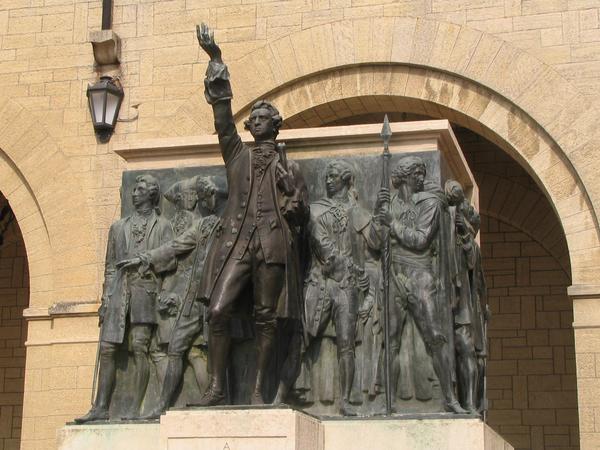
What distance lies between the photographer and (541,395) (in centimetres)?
1677

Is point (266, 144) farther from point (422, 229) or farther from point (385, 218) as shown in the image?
point (422, 229)

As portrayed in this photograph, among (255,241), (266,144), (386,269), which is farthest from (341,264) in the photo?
(266,144)

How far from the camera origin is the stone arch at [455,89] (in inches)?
501

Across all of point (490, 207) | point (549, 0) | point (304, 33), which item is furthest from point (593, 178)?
point (490, 207)

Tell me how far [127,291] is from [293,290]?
50.7 inches

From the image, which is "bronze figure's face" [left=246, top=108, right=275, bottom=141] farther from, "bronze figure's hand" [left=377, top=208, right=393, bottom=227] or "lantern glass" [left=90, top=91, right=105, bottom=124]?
"lantern glass" [left=90, top=91, right=105, bottom=124]

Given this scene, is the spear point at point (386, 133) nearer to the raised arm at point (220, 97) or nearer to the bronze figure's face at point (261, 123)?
the bronze figure's face at point (261, 123)

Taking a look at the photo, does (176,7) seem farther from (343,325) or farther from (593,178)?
(343,325)

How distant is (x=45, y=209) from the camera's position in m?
14.1

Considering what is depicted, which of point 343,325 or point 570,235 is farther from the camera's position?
point 570,235

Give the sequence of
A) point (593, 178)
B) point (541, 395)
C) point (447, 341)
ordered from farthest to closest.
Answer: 1. point (541, 395)
2. point (593, 178)
3. point (447, 341)

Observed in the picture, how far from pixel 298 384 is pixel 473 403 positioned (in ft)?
3.71

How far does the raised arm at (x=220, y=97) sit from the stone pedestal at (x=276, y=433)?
1724mm

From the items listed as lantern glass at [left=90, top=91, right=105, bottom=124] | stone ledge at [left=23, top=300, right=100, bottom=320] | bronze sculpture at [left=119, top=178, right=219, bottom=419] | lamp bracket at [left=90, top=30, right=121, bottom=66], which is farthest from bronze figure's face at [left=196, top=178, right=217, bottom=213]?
lamp bracket at [left=90, top=30, right=121, bottom=66]
